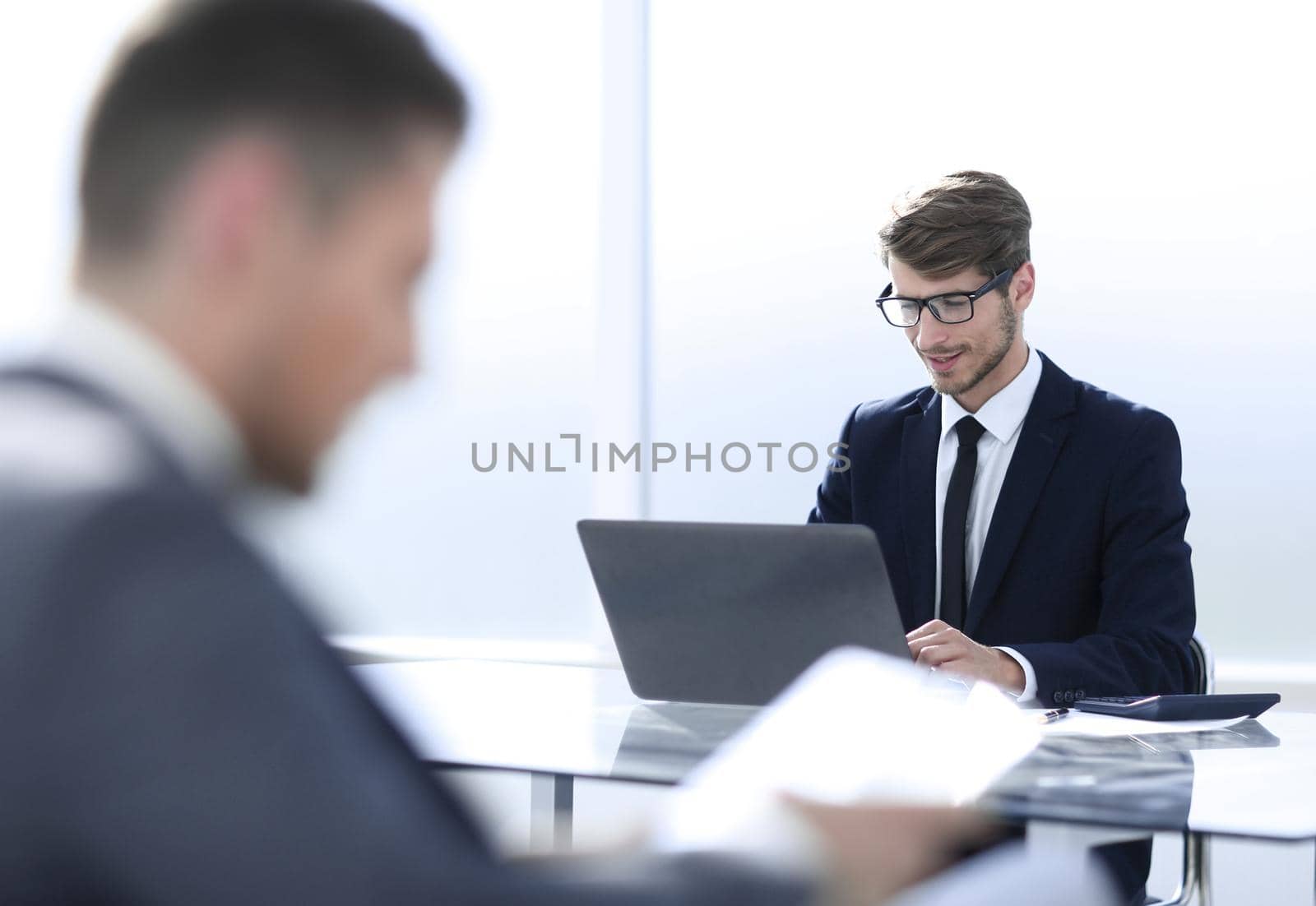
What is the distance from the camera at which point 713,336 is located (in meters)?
4.47

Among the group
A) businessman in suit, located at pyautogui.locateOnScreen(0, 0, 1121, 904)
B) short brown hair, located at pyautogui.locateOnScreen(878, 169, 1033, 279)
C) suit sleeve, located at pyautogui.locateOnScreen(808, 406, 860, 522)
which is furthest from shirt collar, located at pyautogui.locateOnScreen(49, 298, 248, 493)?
suit sleeve, located at pyautogui.locateOnScreen(808, 406, 860, 522)

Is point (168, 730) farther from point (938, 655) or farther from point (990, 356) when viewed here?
point (990, 356)

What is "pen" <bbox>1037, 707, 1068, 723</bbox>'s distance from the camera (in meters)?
2.00

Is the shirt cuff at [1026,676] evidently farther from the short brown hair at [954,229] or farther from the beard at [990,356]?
the short brown hair at [954,229]

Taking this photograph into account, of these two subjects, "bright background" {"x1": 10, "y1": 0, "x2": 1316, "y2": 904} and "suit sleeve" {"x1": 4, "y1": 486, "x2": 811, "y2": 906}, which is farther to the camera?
"bright background" {"x1": 10, "y1": 0, "x2": 1316, "y2": 904}

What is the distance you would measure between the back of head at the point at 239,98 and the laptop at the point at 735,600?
1275 millimetres

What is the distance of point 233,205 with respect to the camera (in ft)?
1.97

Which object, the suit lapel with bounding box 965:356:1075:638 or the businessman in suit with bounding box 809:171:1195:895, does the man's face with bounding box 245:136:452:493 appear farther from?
the suit lapel with bounding box 965:356:1075:638

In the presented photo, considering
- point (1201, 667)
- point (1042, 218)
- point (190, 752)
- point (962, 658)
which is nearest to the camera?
point (190, 752)

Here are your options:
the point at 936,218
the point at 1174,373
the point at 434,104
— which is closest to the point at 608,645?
the point at 1174,373

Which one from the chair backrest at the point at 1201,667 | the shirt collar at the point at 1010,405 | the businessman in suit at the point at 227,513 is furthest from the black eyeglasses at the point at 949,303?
the businessman in suit at the point at 227,513

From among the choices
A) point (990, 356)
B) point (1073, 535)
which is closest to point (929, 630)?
point (1073, 535)

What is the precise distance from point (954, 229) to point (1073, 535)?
0.62 m

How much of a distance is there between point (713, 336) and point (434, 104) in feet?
12.5
